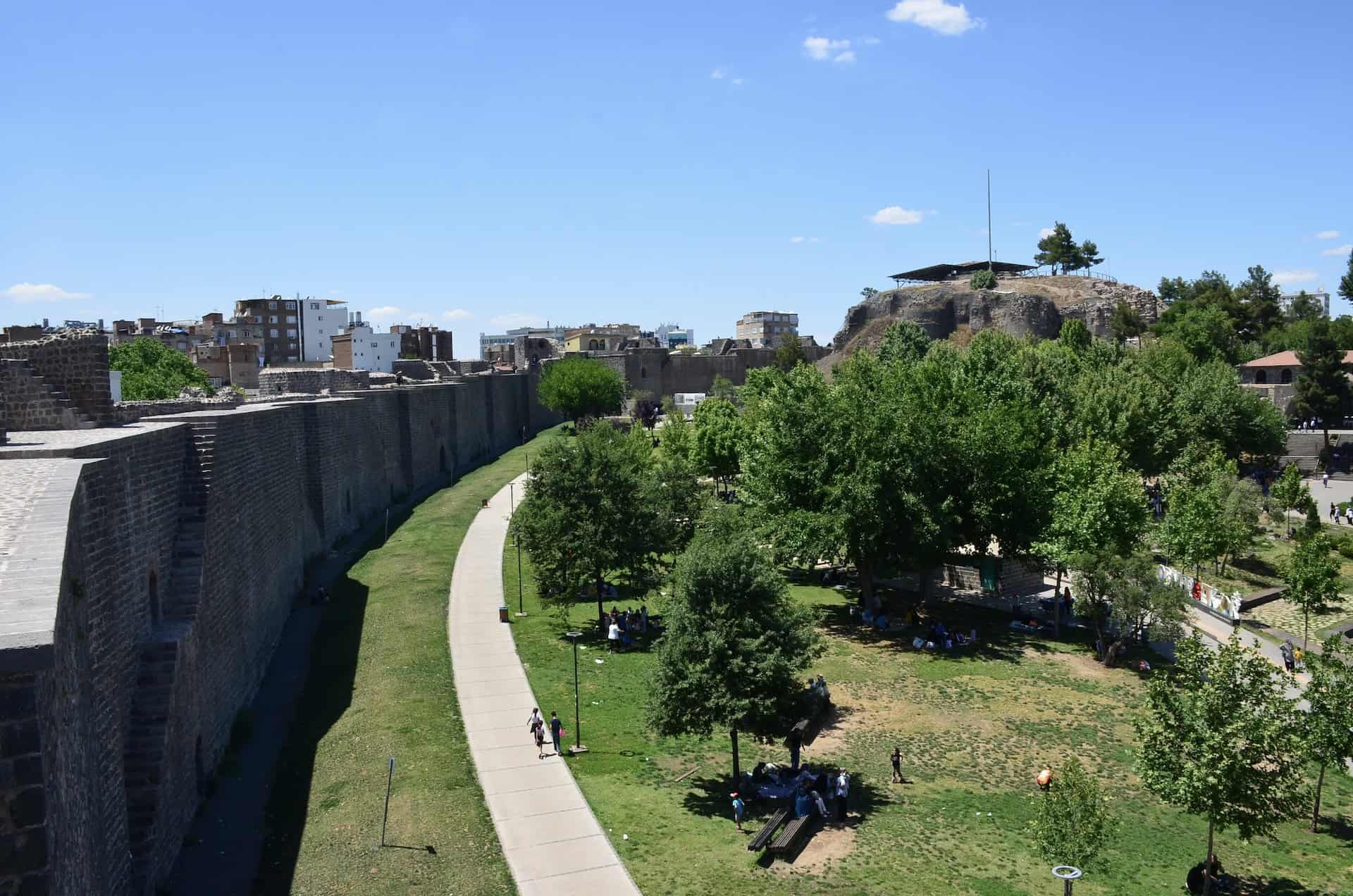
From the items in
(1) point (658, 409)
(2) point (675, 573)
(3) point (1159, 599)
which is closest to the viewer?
(2) point (675, 573)

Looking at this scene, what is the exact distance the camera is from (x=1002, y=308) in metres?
95.9

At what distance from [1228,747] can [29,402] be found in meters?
20.9

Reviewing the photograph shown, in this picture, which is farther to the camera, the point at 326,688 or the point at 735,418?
the point at 735,418

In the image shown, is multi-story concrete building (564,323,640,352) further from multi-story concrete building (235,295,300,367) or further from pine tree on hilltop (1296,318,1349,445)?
pine tree on hilltop (1296,318,1349,445)

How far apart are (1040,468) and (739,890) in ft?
71.2

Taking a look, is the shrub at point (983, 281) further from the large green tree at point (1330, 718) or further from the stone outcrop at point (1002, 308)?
the large green tree at point (1330, 718)

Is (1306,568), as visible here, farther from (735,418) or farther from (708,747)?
(735,418)

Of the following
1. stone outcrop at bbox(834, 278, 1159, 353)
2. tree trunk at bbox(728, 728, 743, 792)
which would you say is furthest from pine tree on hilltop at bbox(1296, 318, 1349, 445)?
tree trunk at bbox(728, 728, 743, 792)

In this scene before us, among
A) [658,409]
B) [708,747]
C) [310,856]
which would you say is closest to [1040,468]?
[708,747]

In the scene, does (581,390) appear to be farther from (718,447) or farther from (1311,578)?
(1311,578)

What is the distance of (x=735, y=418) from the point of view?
5238cm

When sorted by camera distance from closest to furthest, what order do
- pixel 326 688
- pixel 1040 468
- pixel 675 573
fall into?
pixel 675 573 < pixel 326 688 < pixel 1040 468

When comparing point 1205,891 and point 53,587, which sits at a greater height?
point 53,587

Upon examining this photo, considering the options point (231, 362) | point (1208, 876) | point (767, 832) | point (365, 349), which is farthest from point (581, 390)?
point (1208, 876)
